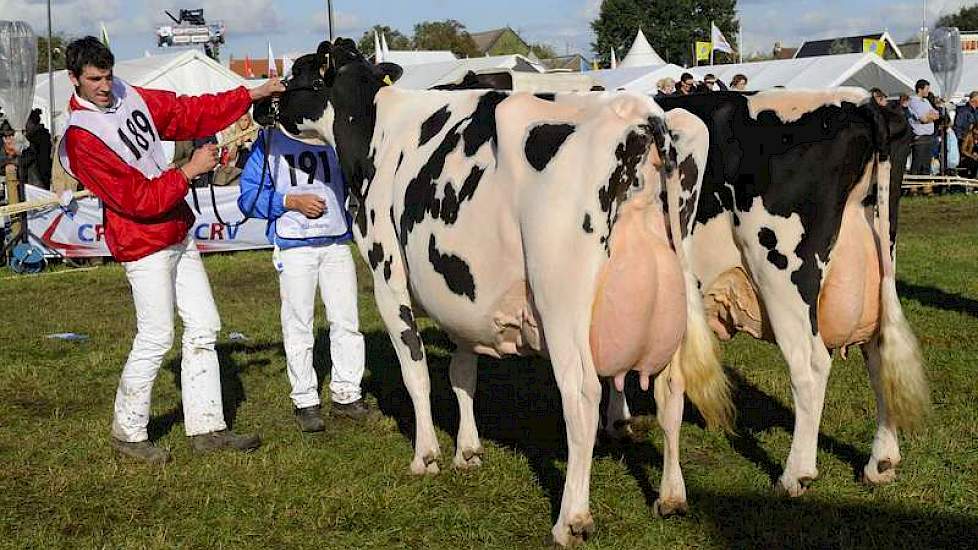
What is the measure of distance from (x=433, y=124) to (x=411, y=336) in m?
1.18

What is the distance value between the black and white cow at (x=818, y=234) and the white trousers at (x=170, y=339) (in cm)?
300

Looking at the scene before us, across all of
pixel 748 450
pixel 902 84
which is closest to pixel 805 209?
pixel 748 450

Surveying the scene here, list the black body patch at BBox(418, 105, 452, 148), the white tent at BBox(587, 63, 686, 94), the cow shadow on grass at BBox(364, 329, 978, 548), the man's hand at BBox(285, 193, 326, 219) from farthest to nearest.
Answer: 1. the white tent at BBox(587, 63, 686, 94)
2. the man's hand at BBox(285, 193, 326, 219)
3. the black body patch at BBox(418, 105, 452, 148)
4. the cow shadow on grass at BBox(364, 329, 978, 548)

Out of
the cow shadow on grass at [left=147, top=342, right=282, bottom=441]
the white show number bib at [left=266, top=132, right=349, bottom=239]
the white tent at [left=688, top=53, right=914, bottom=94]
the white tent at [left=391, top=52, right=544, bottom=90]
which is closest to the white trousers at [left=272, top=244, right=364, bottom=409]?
the white show number bib at [left=266, top=132, right=349, bottom=239]

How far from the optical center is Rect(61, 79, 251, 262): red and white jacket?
5.66 meters

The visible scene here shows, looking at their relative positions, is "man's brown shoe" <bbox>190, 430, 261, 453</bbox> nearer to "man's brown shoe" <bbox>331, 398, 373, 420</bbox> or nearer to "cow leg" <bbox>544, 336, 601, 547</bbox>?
"man's brown shoe" <bbox>331, 398, 373, 420</bbox>

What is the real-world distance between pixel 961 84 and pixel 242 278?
75.5 feet

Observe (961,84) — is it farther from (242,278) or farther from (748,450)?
(748,450)

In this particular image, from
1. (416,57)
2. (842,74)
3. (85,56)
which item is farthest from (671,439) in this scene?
(416,57)

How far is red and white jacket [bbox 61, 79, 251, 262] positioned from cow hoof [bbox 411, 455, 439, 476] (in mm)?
1876

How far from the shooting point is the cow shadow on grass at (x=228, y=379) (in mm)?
6961

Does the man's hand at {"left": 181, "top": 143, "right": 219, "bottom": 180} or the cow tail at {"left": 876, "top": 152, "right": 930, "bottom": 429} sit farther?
the man's hand at {"left": 181, "top": 143, "right": 219, "bottom": 180}

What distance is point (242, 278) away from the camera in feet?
42.8

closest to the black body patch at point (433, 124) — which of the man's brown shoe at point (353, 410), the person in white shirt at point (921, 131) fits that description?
the man's brown shoe at point (353, 410)
